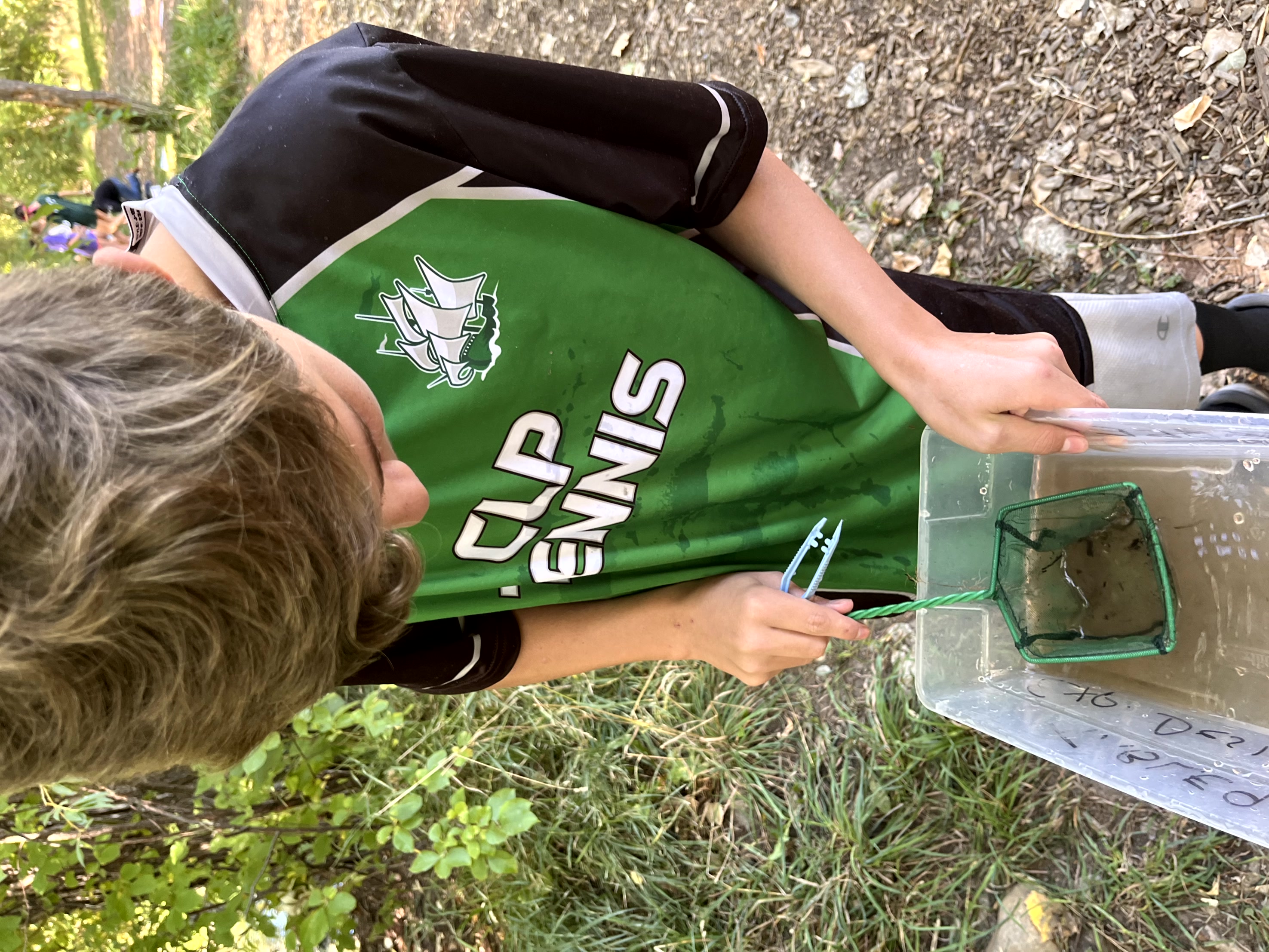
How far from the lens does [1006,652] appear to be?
1.03 meters

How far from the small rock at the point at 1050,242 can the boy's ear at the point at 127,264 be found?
143 cm

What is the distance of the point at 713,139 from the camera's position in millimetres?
911

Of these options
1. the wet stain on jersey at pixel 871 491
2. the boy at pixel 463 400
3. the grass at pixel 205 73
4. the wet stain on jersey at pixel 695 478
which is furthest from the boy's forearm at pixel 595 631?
the grass at pixel 205 73

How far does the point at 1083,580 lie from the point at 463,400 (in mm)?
733

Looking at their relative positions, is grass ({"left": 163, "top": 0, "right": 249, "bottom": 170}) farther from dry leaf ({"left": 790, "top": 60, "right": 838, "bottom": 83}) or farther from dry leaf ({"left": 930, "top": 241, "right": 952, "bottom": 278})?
dry leaf ({"left": 930, "top": 241, "right": 952, "bottom": 278})

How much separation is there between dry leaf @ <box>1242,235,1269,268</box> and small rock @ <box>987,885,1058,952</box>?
110 centimetres

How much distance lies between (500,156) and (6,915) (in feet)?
6.12

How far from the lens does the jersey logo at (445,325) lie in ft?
2.96

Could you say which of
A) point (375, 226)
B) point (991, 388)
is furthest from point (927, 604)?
point (375, 226)

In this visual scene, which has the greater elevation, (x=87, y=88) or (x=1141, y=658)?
(x=87, y=88)

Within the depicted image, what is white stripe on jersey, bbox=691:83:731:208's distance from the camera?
35.9 inches

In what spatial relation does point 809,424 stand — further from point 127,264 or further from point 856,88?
point 856,88

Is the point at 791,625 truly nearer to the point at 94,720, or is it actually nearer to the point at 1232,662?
the point at 1232,662

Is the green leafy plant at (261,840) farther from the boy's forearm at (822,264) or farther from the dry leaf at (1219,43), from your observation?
the dry leaf at (1219,43)
